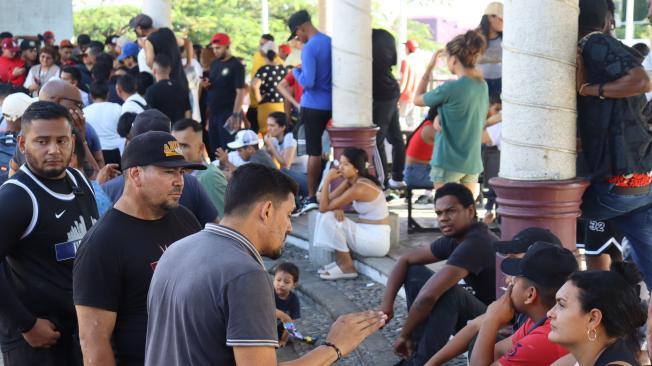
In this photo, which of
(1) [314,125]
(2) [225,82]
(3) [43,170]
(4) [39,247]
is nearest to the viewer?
(4) [39,247]

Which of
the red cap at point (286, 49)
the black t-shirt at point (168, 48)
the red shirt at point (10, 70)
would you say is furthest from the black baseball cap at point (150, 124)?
the red cap at point (286, 49)

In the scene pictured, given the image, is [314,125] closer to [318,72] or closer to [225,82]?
[318,72]

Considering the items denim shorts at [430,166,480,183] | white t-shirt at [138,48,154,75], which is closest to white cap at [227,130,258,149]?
white t-shirt at [138,48,154,75]

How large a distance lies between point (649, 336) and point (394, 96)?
6.86 m

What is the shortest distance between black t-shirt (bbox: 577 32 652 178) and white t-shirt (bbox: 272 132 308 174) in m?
6.53

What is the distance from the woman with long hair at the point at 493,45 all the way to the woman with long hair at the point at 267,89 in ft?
14.0

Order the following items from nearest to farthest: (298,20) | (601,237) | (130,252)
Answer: (130,252), (601,237), (298,20)

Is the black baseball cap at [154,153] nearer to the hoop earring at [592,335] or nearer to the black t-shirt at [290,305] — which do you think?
the hoop earring at [592,335]

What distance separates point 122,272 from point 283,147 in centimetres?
822

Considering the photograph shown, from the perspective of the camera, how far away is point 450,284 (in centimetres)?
582

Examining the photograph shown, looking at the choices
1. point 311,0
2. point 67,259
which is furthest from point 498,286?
point 311,0

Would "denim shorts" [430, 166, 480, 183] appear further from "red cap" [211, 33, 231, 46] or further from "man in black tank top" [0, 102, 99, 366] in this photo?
"red cap" [211, 33, 231, 46]

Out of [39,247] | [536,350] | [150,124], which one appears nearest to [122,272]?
[39,247]

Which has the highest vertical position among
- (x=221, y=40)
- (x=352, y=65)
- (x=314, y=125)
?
(x=221, y=40)
